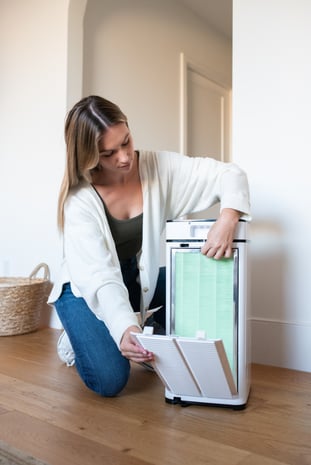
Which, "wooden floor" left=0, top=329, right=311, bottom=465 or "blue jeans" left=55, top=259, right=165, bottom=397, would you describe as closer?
"wooden floor" left=0, top=329, right=311, bottom=465

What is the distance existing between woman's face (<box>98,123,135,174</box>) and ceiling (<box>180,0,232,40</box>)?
2.13 metres

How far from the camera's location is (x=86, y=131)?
45.4 inches

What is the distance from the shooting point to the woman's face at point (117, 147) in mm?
1146

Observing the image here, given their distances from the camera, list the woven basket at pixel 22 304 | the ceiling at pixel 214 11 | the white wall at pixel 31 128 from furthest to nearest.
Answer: the ceiling at pixel 214 11, the white wall at pixel 31 128, the woven basket at pixel 22 304

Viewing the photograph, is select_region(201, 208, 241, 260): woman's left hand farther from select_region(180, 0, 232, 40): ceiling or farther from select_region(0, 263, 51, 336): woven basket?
select_region(180, 0, 232, 40): ceiling

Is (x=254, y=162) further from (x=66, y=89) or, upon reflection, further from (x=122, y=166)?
(x=66, y=89)

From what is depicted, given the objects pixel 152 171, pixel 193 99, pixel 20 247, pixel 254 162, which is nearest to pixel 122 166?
pixel 152 171

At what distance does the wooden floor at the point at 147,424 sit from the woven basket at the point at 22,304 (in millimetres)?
649

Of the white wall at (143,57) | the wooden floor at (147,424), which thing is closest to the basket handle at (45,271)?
the wooden floor at (147,424)

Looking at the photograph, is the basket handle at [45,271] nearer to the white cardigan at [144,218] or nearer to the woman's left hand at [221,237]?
the white cardigan at [144,218]

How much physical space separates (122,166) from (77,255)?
0.25 meters

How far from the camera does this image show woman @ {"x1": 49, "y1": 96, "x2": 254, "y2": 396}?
1.08m

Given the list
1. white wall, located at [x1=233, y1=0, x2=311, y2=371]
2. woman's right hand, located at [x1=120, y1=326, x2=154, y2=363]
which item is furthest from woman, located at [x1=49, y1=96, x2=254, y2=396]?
white wall, located at [x1=233, y1=0, x2=311, y2=371]

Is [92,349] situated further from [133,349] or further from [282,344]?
[282,344]
